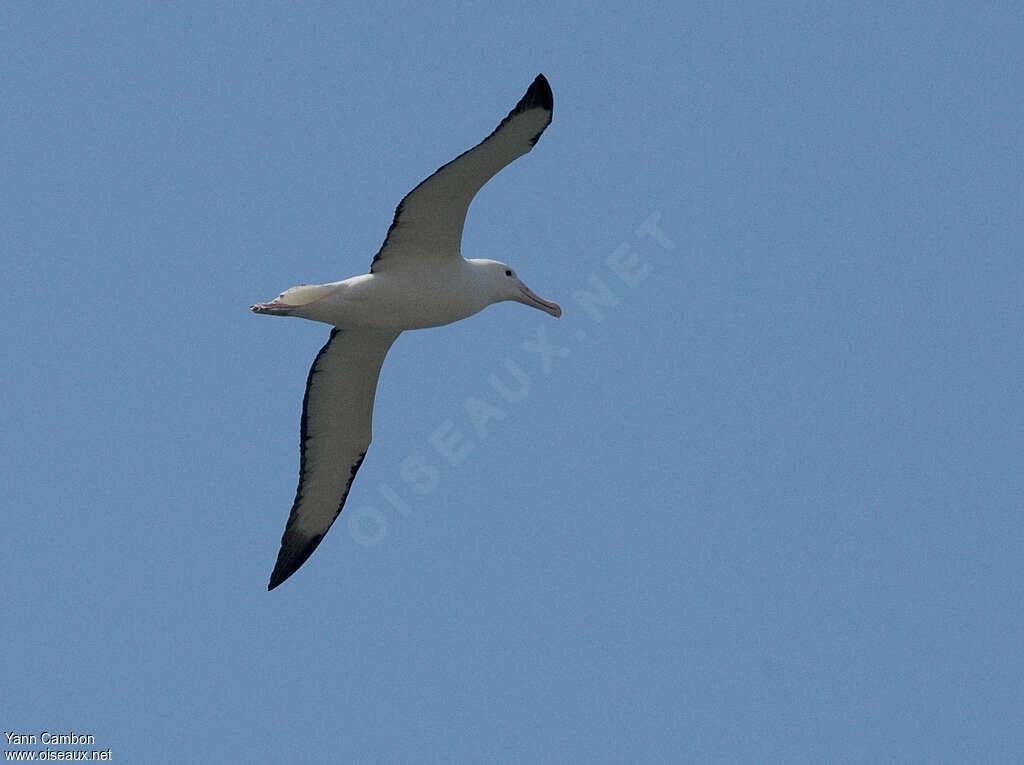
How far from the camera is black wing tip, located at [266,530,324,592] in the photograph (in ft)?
52.9

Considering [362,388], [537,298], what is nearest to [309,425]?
[362,388]

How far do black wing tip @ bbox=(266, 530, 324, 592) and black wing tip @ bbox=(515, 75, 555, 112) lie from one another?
18.8 feet

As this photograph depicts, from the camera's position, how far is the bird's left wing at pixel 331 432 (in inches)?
591

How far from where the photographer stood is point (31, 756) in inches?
513

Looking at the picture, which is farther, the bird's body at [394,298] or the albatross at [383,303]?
the bird's body at [394,298]

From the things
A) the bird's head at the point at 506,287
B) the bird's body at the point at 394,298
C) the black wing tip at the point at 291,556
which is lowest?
the black wing tip at the point at 291,556

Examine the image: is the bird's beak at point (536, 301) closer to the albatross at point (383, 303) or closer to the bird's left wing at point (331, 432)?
the albatross at point (383, 303)

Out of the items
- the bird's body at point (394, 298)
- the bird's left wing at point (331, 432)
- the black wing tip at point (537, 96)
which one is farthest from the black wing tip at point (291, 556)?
the black wing tip at point (537, 96)

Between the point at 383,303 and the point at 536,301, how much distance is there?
185 centimetres

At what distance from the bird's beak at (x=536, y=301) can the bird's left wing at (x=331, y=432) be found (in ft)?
4.43

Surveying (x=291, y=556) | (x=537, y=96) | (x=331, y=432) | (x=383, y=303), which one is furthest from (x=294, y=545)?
(x=537, y=96)

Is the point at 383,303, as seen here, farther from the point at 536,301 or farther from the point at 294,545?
the point at 294,545

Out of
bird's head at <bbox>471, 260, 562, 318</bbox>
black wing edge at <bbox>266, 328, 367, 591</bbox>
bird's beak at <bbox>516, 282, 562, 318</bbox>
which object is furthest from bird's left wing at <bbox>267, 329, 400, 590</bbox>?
bird's beak at <bbox>516, 282, 562, 318</bbox>

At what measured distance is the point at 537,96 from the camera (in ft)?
42.1
